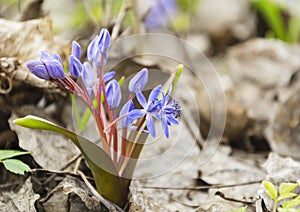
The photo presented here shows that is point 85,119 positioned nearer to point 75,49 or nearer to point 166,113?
point 75,49

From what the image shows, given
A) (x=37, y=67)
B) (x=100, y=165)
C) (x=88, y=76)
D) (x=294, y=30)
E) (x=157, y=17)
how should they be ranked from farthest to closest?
1. (x=294, y=30)
2. (x=157, y=17)
3. (x=88, y=76)
4. (x=100, y=165)
5. (x=37, y=67)

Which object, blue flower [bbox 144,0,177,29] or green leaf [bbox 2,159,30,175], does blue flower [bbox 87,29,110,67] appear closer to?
green leaf [bbox 2,159,30,175]

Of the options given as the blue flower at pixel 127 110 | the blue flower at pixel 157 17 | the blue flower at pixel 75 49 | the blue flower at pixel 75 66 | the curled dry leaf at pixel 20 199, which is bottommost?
the blue flower at pixel 157 17

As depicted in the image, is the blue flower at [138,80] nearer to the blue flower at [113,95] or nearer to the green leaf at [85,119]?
the blue flower at [113,95]

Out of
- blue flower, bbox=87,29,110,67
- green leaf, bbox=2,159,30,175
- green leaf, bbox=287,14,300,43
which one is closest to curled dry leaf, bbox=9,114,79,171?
green leaf, bbox=2,159,30,175

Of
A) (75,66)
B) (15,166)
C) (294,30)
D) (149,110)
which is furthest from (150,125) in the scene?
(294,30)

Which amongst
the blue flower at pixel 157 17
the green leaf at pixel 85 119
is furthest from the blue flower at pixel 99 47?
the blue flower at pixel 157 17

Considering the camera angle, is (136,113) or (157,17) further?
(157,17)
